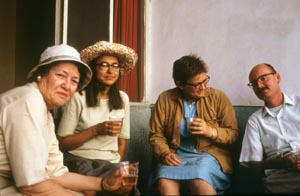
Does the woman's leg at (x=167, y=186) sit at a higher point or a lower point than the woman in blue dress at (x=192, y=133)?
lower

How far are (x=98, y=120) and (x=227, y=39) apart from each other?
1275mm

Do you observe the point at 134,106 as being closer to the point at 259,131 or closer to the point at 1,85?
the point at 259,131

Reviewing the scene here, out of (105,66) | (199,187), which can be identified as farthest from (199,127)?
(105,66)

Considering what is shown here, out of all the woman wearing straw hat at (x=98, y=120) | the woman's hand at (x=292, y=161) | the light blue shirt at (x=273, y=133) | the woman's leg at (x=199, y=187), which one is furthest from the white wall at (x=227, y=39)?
the woman's leg at (x=199, y=187)

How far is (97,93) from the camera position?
114 inches

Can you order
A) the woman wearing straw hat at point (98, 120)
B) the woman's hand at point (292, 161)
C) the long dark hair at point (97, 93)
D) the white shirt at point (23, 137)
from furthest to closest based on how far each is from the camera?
1. the long dark hair at point (97, 93)
2. the woman wearing straw hat at point (98, 120)
3. the woman's hand at point (292, 161)
4. the white shirt at point (23, 137)

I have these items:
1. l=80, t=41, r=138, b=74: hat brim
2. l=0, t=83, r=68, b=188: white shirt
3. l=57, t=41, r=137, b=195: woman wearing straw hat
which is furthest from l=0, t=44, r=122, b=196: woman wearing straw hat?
l=80, t=41, r=138, b=74: hat brim

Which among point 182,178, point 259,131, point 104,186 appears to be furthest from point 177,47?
point 104,186

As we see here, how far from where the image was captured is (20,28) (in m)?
4.64

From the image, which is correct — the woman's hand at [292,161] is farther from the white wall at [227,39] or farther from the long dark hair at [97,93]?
the long dark hair at [97,93]

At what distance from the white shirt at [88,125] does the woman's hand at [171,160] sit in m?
0.39

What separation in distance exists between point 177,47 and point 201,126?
1.08 meters

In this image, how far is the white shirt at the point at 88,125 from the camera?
2.77m

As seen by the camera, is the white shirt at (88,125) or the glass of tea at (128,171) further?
the white shirt at (88,125)
